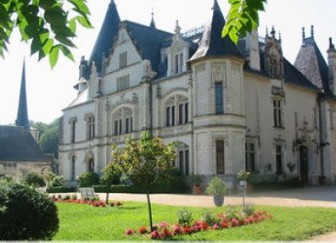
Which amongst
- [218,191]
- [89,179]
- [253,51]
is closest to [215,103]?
[253,51]

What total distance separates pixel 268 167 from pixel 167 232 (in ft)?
75.3

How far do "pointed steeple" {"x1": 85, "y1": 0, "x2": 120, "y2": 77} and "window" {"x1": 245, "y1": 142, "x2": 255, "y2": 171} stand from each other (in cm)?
2160

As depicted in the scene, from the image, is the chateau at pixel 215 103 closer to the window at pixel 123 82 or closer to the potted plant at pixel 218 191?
the window at pixel 123 82

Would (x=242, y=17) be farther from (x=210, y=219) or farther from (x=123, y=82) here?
(x=123, y=82)

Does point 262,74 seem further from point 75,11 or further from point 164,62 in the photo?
point 75,11

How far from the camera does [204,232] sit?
12.3 m

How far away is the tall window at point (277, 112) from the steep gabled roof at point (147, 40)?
9.70 m

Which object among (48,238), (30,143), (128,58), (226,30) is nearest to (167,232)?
(48,238)

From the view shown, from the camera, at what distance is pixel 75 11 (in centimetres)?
319

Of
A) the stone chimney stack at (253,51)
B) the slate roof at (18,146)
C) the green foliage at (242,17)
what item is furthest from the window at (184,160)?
the slate roof at (18,146)

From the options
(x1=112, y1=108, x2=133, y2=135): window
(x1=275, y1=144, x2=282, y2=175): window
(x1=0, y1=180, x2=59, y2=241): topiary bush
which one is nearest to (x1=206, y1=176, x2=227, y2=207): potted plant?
(x1=0, y1=180, x2=59, y2=241): topiary bush

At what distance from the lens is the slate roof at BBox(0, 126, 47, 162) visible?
210 feet

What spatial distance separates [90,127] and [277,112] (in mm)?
17979

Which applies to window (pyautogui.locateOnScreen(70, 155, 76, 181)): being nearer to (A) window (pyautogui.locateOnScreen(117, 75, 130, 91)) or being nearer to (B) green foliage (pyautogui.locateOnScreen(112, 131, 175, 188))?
(A) window (pyautogui.locateOnScreen(117, 75, 130, 91))
